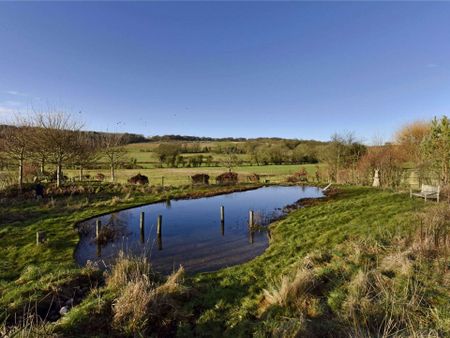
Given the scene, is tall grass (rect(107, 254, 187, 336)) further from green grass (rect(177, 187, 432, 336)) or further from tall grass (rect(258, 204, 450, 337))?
tall grass (rect(258, 204, 450, 337))

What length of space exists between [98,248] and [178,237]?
3067 millimetres

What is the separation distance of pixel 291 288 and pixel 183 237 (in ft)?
22.5

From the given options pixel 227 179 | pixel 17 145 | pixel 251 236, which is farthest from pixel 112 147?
pixel 251 236

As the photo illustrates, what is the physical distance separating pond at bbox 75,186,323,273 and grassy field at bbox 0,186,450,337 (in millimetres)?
893

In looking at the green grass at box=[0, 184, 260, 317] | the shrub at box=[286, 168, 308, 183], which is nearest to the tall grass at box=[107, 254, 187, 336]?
the green grass at box=[0, 184, 260, 317]

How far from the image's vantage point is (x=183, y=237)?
1110 centimetres

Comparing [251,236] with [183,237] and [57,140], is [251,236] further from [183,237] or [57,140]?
[57,140]

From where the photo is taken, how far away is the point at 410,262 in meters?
5.64

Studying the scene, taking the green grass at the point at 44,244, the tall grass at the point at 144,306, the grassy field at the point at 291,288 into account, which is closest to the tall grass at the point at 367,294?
the grassy field at the point at 291,288

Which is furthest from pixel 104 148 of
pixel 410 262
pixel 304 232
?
pixel 410 262

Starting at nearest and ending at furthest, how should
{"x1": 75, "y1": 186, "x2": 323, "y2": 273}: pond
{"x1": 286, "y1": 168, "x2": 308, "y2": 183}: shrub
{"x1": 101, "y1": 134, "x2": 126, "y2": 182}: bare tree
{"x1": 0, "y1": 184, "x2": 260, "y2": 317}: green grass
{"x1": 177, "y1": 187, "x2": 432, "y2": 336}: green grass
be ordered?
{"x1": 177, "y1": 187, "x2": 432, "y2": 336}: green grass → {"x1": 0, "y1": 184, "x2": 260, "y2": 317}: green grass → {"x1": 75, "y1": 186, "x2": 323, "y2": 273}: pond → {"x1": 101, "y1": 134, "x2": 126, "y2": 182}: bare tree → {"x1": 286, "y1": 168, "x2": 308, "y2": 183}: shrub

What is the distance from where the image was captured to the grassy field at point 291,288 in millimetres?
4203

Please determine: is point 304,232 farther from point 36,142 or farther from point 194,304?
point 36,142

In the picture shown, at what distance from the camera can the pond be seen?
864 cm
